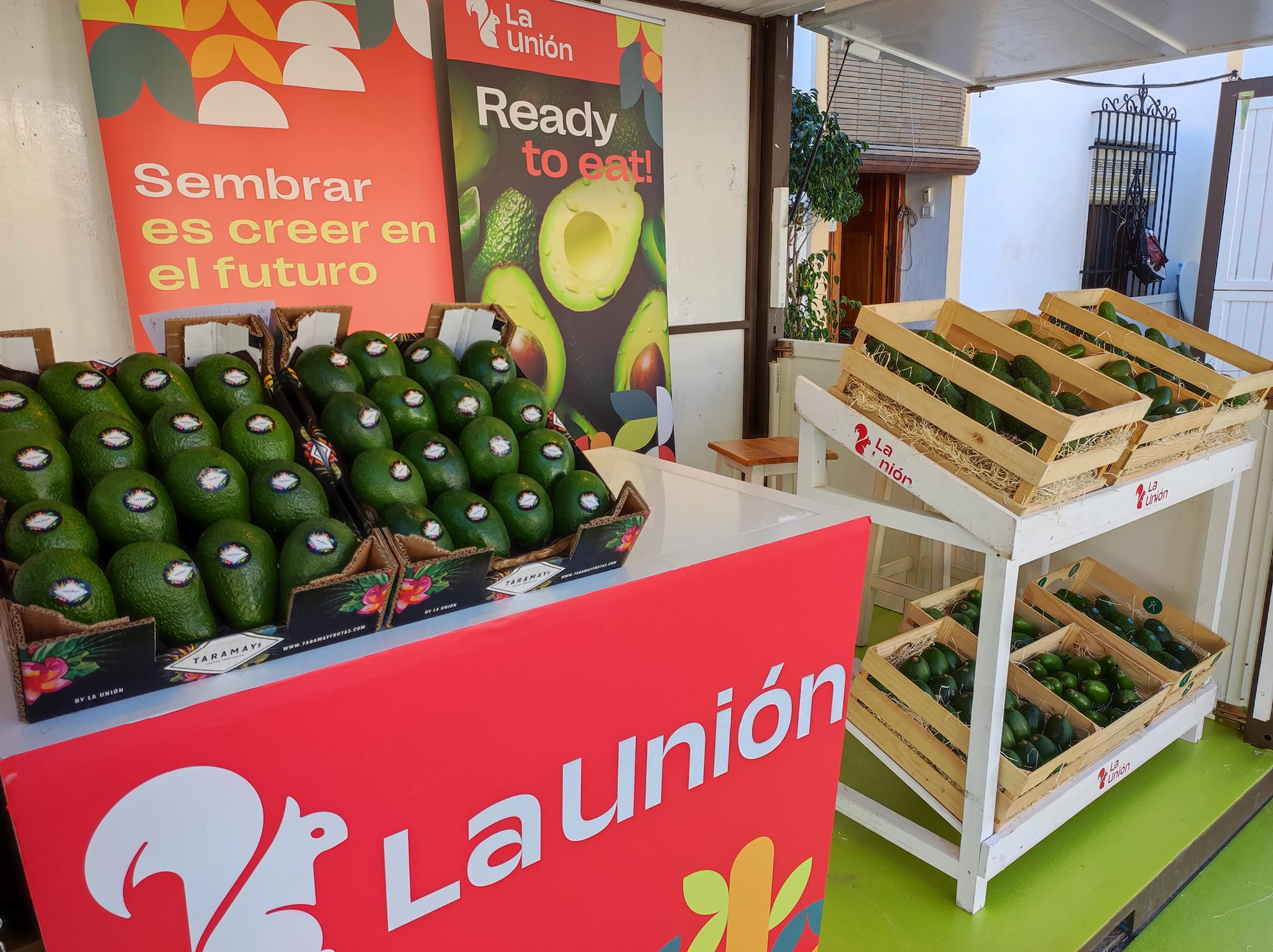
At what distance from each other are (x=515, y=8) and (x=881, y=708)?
299 centimetres

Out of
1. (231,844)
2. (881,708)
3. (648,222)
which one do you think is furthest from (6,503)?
(648,222)

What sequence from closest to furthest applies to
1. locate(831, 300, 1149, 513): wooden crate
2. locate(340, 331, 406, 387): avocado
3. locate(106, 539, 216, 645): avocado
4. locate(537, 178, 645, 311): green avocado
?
locate(106, 539, 216, 645): avocado → locate(340, 331, 406, 387): avocado → locate(831, 300, 1149, 513): wooden crate → locate(537, 178, 645, 311): green avocado

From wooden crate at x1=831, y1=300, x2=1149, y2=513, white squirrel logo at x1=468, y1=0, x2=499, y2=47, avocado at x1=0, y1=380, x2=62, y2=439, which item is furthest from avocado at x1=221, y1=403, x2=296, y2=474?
white squirrel logo at x1=468, y1=0, x2=499, y2=47

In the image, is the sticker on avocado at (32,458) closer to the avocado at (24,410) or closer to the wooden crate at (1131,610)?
the avocado at (24,410)

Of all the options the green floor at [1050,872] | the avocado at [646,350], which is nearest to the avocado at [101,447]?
the green floor at [1050,872]

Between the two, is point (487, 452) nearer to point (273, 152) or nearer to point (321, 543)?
point (321, 543)

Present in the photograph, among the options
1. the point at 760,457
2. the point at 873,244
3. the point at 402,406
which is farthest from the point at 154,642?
the point at 873,244

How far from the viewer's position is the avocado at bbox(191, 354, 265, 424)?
1.38m

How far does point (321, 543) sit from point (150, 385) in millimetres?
476

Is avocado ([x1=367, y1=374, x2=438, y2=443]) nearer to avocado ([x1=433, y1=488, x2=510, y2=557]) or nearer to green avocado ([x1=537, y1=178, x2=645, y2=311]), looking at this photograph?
avocado ([x1=433, y1=488, x2=510, y2=557])

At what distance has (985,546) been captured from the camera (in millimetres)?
2066

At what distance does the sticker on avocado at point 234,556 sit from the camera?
1062 millimetres

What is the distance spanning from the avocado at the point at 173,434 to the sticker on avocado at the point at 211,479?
0.25ft

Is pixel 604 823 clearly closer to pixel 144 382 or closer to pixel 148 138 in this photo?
pixel 144 382
